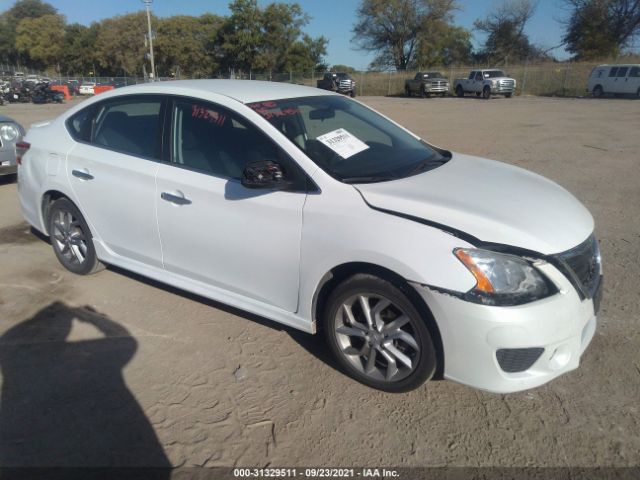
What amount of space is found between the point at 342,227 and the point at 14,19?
11701 centimetres

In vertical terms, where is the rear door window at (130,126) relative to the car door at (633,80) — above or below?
below

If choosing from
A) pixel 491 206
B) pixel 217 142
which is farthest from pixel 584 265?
pixel 217 142

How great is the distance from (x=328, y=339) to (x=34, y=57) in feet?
315

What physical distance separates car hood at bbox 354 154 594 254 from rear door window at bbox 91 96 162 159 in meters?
1.76

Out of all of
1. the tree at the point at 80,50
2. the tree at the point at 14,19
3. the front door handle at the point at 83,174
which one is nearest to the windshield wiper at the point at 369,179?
the front door handle at the point at 83,174

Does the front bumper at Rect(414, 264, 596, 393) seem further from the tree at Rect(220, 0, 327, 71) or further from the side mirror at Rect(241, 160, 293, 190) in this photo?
the tree at Rect(220, 0, 327, 71)

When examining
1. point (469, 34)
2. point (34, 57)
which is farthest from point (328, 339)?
point (34, 57)

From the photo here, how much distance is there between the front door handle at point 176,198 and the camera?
3.50 m

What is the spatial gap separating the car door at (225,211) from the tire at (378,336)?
339mm

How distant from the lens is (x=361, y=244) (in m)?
2.78

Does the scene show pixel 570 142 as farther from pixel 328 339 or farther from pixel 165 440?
A: pixel 165 440

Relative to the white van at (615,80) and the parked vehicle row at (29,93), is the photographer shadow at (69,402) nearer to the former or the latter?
the white van at (615,80)

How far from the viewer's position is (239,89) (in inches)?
148

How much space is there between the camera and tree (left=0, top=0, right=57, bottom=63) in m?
89.9
